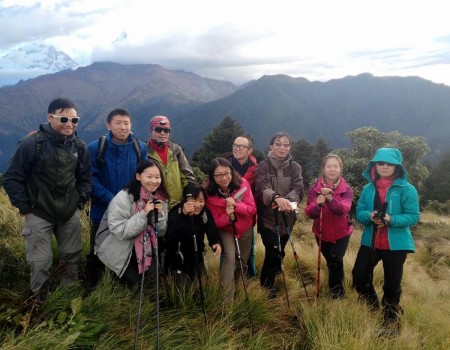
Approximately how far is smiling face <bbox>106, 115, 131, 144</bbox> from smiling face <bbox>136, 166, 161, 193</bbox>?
76 cm

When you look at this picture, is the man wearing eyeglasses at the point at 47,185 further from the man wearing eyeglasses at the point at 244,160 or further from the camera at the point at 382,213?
the camera at the point at 382,213

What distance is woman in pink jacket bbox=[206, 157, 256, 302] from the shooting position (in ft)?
16.0

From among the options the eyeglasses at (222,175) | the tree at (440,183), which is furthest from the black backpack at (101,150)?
the tree at (440,183)

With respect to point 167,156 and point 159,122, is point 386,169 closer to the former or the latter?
point 167,156

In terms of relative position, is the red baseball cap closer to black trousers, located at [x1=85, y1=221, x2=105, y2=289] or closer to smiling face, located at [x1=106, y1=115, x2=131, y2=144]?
smiling face, located at [x1=106, y1=115, x2=131, y2=144]

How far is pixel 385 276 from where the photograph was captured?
4.81 meters

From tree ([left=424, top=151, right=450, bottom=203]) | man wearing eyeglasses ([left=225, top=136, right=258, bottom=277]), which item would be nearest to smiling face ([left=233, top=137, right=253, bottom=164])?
man wearing eyeglasses ([left=225, top=136, right=258, bottom=277])

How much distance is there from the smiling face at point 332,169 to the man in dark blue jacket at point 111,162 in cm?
266

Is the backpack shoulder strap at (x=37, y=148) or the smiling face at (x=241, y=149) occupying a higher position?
the backpack shoulder strap at (x=37, y=148)

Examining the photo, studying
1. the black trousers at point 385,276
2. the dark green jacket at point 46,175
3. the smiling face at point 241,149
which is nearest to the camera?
the dark green jacket at point 46,175

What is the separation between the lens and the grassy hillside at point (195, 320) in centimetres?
329

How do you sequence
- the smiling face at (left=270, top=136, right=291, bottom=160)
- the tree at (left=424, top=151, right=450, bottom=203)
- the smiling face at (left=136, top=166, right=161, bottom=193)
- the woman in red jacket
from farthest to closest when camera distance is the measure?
1. the tree at (left=424, top=151, right=450, bottom=203)
2. the smiling face at (left=270, top=136, right=291, bottom=160)
3. the woman in red jacket
4. the smiling face at (left=136, top=166, right=161, bottom=193)

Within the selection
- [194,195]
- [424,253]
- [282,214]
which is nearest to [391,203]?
[282,214]

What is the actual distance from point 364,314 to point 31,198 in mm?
4374
